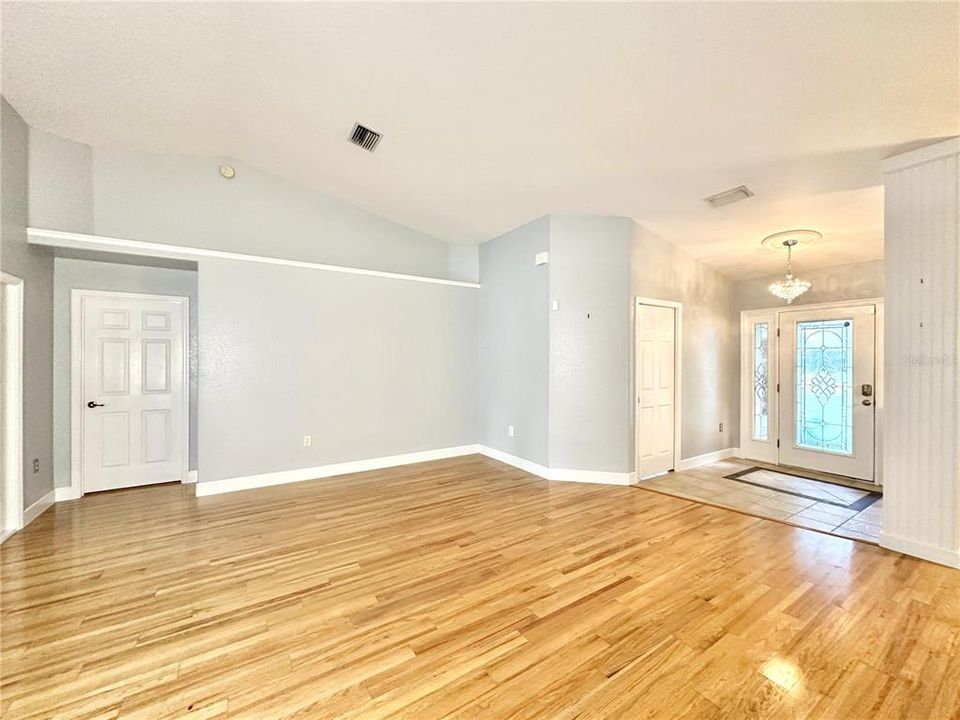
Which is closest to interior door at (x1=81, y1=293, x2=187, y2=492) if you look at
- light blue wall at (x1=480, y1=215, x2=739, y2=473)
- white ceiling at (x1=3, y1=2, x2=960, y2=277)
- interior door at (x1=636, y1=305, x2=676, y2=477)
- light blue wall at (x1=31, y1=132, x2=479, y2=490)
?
light blue wall at (x1=31, y1=132, x2=479, y2=490)

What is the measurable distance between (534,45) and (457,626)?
333 centimetres

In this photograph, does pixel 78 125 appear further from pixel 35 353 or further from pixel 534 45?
pixel 534 45

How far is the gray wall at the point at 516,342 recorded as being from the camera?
4.68m

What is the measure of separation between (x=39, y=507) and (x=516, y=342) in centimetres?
498

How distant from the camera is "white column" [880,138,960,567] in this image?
264cm

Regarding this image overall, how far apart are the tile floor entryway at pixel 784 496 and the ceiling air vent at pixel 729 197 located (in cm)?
289

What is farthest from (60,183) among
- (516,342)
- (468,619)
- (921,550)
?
(921,550)

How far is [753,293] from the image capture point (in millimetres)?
5742

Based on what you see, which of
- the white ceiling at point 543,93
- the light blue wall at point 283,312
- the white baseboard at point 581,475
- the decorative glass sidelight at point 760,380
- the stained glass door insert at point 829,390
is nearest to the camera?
the white ceiling at point 543,93

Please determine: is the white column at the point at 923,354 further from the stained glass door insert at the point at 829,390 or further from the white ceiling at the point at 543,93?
the stained glass door insert at the point at 829,390

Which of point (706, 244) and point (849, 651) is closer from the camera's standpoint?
point (849, 651)

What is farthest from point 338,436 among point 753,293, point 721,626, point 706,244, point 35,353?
point 753,293

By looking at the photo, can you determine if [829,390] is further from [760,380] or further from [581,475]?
[581,475]

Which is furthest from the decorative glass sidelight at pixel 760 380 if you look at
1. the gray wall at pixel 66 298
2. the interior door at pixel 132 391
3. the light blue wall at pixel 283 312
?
the gray wall at pixel 66 298
